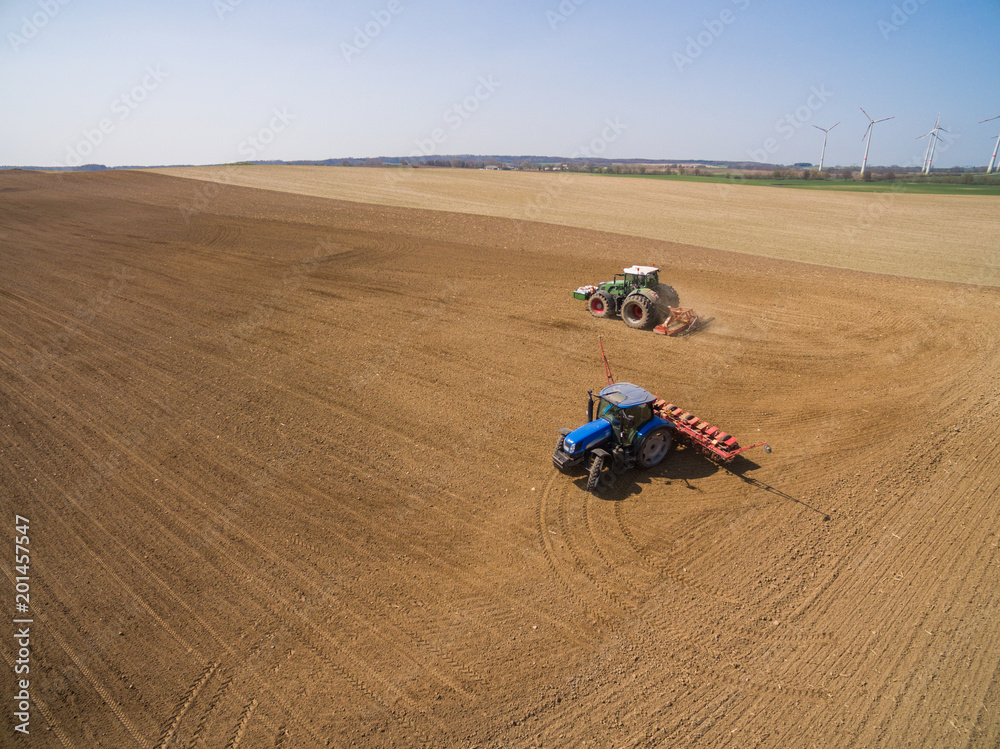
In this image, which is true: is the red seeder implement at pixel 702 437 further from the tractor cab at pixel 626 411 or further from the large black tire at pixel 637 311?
the large black tire at pixel 637 311

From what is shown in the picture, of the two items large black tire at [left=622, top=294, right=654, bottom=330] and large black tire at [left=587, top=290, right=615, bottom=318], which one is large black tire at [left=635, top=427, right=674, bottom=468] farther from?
large black tire at [left=587, top=290, right=615, bottom=318]

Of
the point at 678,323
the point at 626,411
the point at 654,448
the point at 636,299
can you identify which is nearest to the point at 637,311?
the point at 636,299

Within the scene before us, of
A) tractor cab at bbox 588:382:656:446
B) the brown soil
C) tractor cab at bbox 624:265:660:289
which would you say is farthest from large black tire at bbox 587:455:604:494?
tractor cab at bbox 624:265:660:289

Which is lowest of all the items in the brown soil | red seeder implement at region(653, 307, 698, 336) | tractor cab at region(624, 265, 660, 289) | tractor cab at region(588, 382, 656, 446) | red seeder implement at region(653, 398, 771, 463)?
the brown soil

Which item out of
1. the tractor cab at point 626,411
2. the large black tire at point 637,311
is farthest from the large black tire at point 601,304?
the tractor cab at point 626,411

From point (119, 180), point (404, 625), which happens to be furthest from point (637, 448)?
point (119, 180)

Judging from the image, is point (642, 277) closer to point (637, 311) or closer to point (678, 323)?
point (637, 311)

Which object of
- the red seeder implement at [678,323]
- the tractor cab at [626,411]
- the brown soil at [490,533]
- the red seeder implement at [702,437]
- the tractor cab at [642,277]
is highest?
the tractor cab at [642,277]
